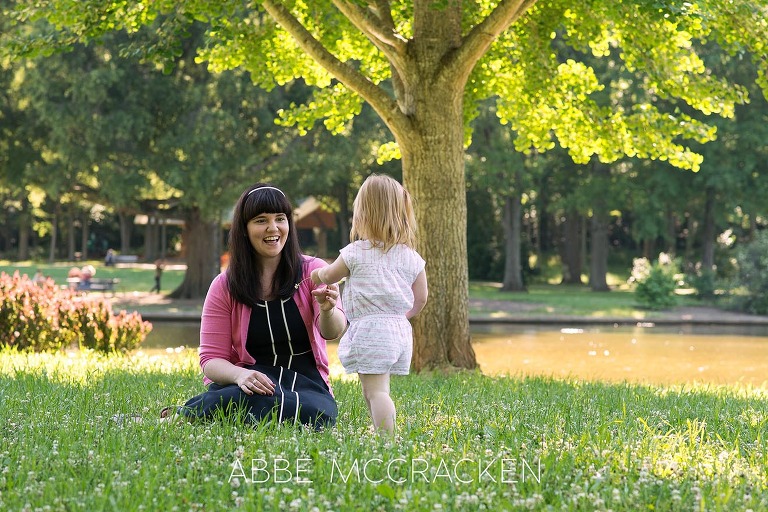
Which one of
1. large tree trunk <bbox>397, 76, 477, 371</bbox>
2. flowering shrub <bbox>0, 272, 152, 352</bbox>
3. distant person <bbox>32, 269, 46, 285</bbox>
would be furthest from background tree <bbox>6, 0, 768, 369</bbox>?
distant person <bbox>32, 269, 46, 285</bbox>

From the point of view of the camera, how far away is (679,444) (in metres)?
4.88

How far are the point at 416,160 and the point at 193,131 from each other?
61.2 feet

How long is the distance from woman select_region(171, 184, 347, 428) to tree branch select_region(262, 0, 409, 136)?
5643 millimetres

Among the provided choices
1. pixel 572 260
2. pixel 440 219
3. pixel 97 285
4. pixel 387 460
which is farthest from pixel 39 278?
pixel 572 260

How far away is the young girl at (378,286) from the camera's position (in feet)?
17.8

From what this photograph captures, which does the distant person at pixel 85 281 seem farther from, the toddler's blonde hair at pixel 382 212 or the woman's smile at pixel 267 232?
the toddler's blonde hair at pixel 382 212

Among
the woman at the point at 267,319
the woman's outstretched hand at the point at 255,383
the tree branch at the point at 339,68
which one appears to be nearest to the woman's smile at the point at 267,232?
the woman at the point at 267,319

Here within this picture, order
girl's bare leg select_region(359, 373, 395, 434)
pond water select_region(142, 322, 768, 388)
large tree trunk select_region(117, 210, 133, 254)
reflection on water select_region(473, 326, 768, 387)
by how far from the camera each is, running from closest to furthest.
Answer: girl's bare leg select_region(359, 373, 395, 434) → reflection on water select_region(473, 326, 768, 387) → pond water select_region(142, 322, 768, 388) → large tree trunk select_region(117, 210, 133, 254)

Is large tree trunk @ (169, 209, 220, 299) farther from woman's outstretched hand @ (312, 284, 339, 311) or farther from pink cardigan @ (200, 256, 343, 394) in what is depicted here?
woman's outstretched hand @ (312, 284, 339, 311)

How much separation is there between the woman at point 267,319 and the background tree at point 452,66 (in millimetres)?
4925

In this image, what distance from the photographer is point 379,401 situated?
5387mm

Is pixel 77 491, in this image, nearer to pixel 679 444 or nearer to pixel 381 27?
pixel 679 444

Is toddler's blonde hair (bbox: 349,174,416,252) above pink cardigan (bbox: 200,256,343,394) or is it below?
above

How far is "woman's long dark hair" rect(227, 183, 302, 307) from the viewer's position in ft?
18.6
